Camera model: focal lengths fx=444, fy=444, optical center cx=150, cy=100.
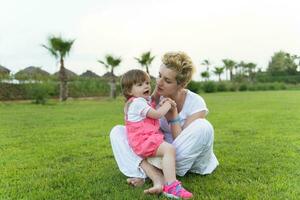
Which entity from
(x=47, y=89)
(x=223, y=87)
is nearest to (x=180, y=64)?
(x=47, y=89)

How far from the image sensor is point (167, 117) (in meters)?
3.78

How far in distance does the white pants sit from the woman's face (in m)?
0.33

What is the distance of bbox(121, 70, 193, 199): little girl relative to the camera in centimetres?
336

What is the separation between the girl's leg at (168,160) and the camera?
3.27 m

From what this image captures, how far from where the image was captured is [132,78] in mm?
3436

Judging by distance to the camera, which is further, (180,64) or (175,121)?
(175,121)

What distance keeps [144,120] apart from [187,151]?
1.38 ft

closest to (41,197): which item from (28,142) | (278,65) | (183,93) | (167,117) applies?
(167,117)

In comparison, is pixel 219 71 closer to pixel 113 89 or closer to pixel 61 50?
pixel 113 89

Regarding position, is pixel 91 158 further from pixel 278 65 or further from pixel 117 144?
pixel 278 65

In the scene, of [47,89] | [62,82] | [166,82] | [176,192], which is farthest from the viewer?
[62,82]

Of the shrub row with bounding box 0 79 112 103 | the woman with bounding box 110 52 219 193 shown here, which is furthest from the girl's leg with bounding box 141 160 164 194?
the shrub row with bounding box 0 79 112 103

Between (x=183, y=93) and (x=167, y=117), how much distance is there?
0.95 ft

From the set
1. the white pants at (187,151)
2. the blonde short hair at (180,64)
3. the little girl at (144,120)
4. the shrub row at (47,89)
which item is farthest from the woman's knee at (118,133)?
the shrub row at (47,89)
